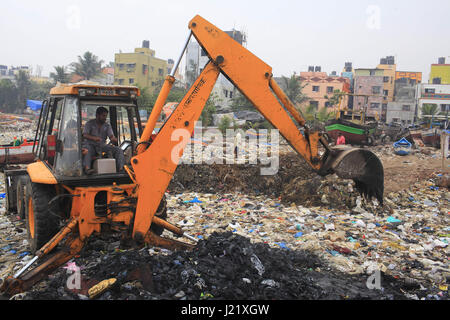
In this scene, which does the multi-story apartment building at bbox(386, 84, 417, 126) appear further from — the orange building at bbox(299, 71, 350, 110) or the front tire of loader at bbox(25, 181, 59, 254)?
the front tire of loader at bbox(25, 181, 59, 254)

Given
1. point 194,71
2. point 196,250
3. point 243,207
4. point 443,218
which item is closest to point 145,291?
point 196,250

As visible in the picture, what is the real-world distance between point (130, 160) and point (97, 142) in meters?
0.52

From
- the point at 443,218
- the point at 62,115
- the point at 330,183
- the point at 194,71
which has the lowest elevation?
the point at 443,218

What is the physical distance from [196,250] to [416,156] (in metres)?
13.6

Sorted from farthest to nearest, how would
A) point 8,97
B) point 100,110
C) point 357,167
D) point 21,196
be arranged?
point 8,97, point 21,196, point 357,167, point 100,110

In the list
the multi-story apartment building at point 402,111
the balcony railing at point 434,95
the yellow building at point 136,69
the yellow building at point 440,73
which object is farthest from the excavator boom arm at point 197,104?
the yellow building at point 440,73

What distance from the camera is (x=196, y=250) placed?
12.9 ft

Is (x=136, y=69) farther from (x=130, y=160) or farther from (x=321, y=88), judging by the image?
(x=130, y=160)


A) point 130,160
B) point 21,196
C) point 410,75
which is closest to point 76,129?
point 130,160

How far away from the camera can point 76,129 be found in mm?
3914

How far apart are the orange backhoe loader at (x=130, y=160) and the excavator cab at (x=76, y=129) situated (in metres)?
0.01

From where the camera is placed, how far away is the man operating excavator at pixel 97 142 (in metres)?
4.05

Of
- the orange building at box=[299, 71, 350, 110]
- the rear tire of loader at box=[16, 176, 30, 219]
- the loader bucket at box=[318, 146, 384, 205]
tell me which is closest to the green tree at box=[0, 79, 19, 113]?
the orange building at box=[299, 71, 350, 110]
